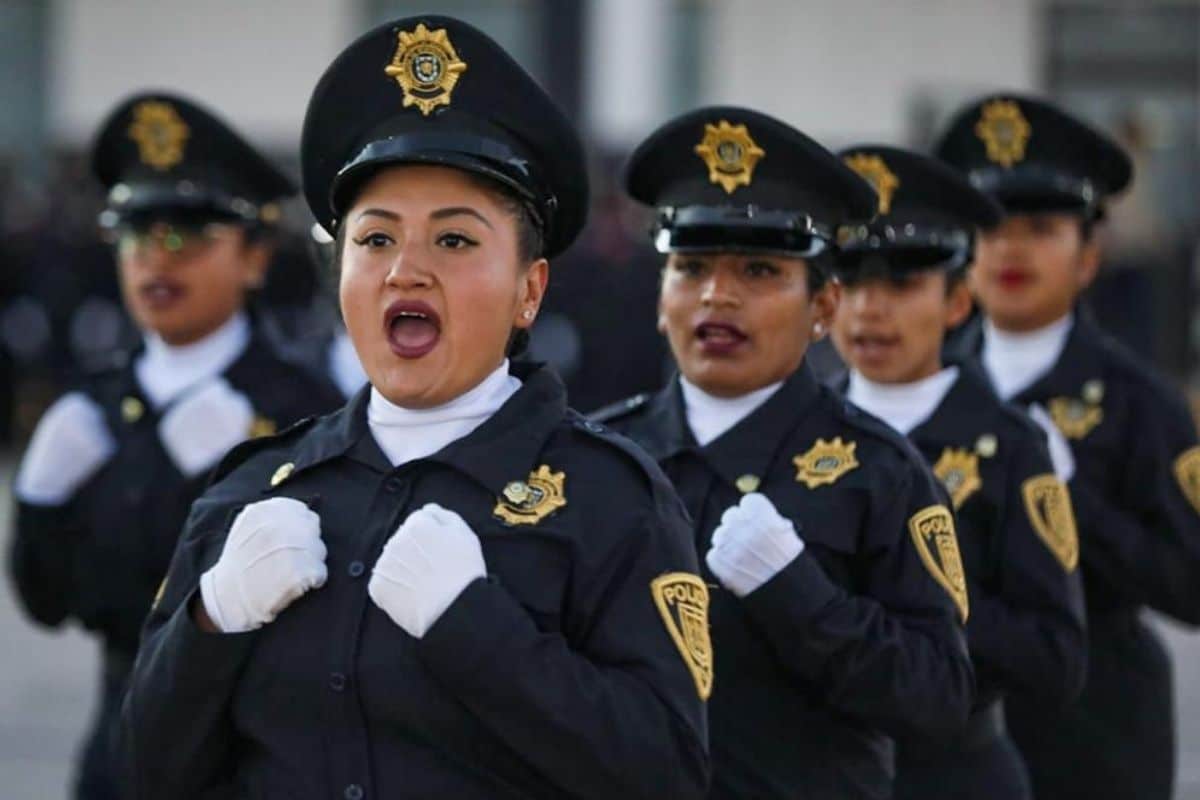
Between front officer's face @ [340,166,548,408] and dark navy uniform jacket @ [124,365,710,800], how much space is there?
0.37 ft

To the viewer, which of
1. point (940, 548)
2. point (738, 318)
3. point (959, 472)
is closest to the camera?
point (940, 548)

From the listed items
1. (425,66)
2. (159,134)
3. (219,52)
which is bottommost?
(219,52)

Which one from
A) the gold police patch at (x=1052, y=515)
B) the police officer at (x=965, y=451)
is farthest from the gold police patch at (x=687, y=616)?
the gold police patch at (x=1052, y=515)

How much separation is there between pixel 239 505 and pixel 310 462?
12 centimetres

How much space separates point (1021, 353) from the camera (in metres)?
6.18

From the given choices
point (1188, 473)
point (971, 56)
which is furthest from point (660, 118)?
point (1188, 473)

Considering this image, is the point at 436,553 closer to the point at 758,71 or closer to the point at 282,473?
the point at 282,473

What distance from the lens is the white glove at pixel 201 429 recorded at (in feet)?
19.2

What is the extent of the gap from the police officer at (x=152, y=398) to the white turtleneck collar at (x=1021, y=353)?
5.18 feet

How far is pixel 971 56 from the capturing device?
976 inches

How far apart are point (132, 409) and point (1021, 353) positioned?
2.09 m

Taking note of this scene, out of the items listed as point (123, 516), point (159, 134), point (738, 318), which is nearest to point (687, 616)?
point (738, 318)

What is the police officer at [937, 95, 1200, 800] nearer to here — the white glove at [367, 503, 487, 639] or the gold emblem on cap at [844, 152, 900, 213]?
the gold emblem on cap at [844, 152, 900, 213]

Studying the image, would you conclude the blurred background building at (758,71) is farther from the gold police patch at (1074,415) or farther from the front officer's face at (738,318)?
the front officer's face at (738,318)
